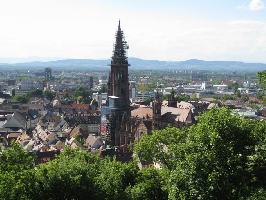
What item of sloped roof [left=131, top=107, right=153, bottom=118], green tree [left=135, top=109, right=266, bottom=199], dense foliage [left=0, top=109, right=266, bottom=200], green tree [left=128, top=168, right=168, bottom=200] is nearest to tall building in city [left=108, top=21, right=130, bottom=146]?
sloped roof [left=131, top=107, right=153, bottom=118]

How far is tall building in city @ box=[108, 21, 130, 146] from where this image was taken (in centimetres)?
7109

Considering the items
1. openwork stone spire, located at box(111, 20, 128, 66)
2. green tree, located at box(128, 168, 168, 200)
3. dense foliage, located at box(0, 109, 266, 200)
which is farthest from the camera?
openwork stone spire, located at box(111, 20, 128, 66)

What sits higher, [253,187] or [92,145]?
[253,187]

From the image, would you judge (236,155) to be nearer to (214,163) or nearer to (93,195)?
(214,163)

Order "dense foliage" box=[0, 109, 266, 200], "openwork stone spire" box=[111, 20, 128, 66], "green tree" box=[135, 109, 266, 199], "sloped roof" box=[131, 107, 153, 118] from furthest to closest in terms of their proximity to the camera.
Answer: "sloped roof" box=[131, 107, 153, 118] → "openwork stone spire" box=[111, 20, 128, 66] → "green tree" box=[135, 109, 266, 199] → "dense foliage" box=[0, 109, 266, 200]

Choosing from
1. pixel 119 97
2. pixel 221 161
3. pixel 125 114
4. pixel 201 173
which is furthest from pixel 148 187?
pixel 119 97

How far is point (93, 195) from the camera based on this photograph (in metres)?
24.3

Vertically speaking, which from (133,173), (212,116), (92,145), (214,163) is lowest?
(92,145)

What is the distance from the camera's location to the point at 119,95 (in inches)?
3019

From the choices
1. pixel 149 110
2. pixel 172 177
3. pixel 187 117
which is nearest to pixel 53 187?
pixel 172 177

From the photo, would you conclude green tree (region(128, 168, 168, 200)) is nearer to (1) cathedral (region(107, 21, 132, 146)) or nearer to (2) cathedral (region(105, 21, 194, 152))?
(2) cathedral (region(105, 21, 194, 152))

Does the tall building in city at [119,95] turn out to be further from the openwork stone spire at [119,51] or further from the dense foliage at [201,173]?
the dense foliage at [201,173]

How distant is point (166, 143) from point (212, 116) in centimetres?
1227

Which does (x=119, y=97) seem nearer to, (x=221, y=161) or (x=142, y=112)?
(x=142, y=112)
